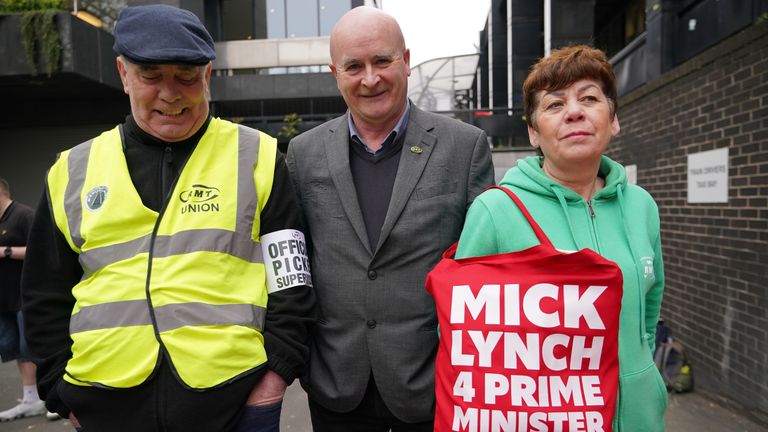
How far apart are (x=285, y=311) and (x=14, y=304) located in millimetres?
4711

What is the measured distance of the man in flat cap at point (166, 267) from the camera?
170 cm

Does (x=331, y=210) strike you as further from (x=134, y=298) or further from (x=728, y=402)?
(x=728, y=402)

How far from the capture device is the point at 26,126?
14.7 metres

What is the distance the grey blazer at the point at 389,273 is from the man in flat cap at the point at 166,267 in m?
0.23

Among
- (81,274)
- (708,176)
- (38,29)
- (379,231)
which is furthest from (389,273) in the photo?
(38,29)

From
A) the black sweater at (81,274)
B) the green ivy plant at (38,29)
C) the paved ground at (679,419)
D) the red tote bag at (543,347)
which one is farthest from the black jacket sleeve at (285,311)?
the green ivy plant at (38,29)

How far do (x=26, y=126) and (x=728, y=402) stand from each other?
16620 millimetres

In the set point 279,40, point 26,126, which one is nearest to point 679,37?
point 26,126

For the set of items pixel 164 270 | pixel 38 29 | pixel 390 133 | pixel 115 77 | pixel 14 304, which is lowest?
pixel 14 304

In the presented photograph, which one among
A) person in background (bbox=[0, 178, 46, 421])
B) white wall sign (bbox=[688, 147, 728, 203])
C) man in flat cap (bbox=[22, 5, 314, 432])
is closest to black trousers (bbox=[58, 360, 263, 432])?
man in flat cap (bbox=[22, 5, 314, 432])

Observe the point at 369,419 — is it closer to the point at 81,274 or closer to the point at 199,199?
the point at 199,199

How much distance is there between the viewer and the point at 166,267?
1732 millimetres

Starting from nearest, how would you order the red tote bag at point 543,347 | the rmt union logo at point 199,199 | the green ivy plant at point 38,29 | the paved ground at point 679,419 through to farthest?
the red tote bag at point 543,347 < the rmt union logo at point 199,199 < the paved ground at point 679,419 < the green ivy plant at point 38,29

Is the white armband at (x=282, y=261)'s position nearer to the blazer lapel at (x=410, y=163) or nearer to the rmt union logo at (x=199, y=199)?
the rmt union logo at (x=199, y=199)
